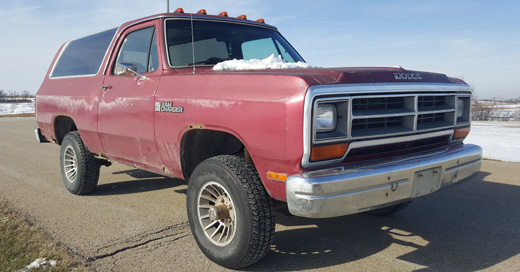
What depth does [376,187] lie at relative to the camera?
9.02 ft

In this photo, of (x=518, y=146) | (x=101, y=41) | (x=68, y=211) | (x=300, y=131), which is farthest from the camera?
(x=518, y=146)

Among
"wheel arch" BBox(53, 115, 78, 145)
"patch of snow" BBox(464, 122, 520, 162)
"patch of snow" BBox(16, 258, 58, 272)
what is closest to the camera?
"patch of snow" BBox(16, 258, 58, 272)

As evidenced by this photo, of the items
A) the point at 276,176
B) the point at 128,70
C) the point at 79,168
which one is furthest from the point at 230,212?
the point at 79,168

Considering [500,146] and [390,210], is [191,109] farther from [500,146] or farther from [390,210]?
[500,146]

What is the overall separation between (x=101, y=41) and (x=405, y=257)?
4.24 meters

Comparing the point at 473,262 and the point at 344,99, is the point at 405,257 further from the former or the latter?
the point at 344,99

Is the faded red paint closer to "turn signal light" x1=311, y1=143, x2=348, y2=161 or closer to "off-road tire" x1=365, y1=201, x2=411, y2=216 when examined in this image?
"turn signal light" x1=311, y1=143, x2=348, y2=161

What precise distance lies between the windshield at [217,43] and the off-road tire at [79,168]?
2.08 meters

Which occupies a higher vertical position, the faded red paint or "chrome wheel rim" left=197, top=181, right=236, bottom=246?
the faded red paint

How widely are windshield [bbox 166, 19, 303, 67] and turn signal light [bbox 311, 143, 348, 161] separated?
1.72m

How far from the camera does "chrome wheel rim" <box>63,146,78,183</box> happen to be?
5529 mm

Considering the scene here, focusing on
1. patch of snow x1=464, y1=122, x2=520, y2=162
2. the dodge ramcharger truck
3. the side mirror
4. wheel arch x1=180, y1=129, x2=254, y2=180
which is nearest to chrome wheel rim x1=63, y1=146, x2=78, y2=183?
the dodge ramcharger truck

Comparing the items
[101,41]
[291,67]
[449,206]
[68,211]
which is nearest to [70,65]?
[101,41]

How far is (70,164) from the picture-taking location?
223 inches
